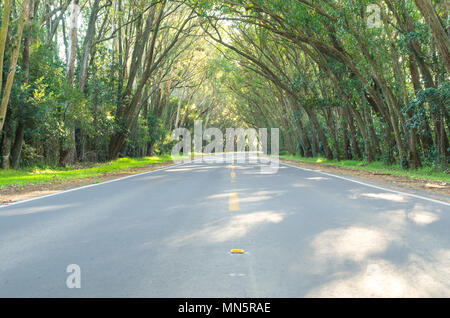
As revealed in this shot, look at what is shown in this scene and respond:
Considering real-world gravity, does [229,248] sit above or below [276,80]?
below

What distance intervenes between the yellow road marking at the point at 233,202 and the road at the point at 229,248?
96 mm

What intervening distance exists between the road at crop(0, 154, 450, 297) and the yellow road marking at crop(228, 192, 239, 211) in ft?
Answer: 0.31

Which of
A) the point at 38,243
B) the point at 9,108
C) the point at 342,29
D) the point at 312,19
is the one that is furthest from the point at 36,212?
the point at 312,19

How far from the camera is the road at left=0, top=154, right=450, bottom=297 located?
3982 mm

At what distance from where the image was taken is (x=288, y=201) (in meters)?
9.47

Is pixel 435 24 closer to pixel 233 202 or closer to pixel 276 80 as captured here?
pixel 233 202

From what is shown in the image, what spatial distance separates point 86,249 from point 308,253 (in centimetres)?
261

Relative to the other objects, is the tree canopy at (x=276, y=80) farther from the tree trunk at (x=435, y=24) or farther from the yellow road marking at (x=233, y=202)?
the yellow road marking at (x=233, y=202)

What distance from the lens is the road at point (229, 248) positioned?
13.1 feet

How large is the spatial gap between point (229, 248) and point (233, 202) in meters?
3.97

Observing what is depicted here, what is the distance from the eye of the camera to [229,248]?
17.7 feet

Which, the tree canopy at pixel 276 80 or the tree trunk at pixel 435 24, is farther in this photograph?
the tree canopy at pixel 276 80

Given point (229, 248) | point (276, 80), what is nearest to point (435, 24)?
Result: point (229, 248)

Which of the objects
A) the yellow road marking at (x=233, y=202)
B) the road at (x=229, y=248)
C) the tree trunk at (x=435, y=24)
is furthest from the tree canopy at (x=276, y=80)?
the road at (x=229, y=248)
